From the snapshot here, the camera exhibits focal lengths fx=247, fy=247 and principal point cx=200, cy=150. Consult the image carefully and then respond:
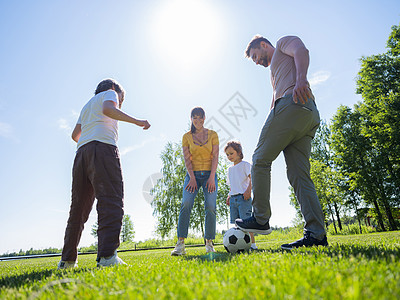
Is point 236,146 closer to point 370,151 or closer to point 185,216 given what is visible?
point 185,216

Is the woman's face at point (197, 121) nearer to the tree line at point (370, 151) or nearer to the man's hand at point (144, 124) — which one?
the man's hand at point (144, 124)

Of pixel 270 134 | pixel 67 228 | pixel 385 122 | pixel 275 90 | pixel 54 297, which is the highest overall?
pixel 385 122

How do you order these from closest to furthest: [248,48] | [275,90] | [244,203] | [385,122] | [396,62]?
[275,90] < [248,48] < [244,203] < [385,122] < [396,62]

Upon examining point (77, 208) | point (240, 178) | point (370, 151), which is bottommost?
point (77, 208)

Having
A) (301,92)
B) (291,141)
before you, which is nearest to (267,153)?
(291,141)

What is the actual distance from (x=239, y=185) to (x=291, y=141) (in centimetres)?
240

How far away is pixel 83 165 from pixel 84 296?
2427 millimetres

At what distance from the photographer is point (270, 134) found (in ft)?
11.0

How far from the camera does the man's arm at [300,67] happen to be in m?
3.17

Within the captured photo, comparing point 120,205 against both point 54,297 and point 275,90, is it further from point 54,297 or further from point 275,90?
point 275,90

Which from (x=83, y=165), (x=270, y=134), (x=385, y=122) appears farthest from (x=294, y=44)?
(x=385, y=122)

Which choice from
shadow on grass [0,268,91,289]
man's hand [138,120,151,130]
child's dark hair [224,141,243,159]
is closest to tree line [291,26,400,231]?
child's dark hair [224,141,243,159]

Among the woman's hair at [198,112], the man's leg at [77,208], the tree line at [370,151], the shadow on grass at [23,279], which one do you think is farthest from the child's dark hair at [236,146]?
the tree line at [370,151]

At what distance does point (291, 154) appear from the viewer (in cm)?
360
